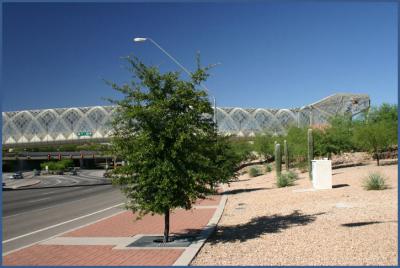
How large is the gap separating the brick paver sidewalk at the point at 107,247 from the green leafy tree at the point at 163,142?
46.2 inches

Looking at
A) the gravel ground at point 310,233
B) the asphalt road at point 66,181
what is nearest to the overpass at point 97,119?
the asphalt road at point 66,181

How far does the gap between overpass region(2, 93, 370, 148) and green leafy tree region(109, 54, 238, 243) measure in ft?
335

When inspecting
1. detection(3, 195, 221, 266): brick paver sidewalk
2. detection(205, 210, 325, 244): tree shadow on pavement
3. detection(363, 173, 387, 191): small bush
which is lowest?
detection(3, 195, 221, 266): brick paver sidewalk

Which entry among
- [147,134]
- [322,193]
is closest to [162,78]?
[147,134]

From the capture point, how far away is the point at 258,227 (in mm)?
13125

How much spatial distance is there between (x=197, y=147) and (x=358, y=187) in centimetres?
1336

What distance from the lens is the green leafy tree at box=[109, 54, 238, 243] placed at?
35.9 feet

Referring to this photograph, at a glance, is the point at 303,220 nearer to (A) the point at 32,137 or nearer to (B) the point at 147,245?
(B) the point at 147,245

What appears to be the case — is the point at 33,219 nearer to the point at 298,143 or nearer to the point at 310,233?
the point at 310,233

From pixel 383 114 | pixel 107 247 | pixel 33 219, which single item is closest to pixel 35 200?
pixel 33 219

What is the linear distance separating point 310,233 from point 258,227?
6.28 feet

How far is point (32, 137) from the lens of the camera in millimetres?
116625

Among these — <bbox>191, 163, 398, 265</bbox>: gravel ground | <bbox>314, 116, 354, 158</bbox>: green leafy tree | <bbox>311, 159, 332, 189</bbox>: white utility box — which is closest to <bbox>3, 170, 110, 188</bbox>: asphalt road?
<bbox>314, 116, 354, 158</bbox>: green leafy tree

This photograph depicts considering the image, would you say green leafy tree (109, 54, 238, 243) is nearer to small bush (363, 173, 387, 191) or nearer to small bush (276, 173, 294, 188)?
small bush (363, 173, 387, 191)
